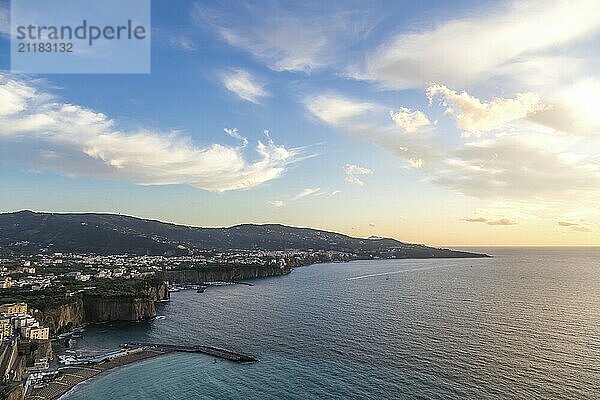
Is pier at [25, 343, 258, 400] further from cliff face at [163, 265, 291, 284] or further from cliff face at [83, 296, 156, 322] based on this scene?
cliff face at [163, 265, 291, 284]

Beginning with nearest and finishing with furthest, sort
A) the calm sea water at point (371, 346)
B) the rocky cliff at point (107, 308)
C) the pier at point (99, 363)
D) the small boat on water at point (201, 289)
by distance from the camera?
the pier at point (99, 363)
the calm sea water at point (371, 346)
the rocky cliff at point (107, 308)
the small boat on water at point (201, 289)

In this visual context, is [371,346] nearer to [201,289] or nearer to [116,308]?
[116,308]

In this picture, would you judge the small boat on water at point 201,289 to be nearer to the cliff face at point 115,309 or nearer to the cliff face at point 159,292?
the cliff face at point 159,292

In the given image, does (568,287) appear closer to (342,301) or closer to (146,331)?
(342,301)

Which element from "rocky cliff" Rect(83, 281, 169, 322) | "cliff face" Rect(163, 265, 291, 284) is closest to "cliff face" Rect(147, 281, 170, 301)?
"rocky cliff" Rect(83, 281, 169, 322)

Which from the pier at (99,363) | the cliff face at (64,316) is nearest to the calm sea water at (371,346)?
the pier at (99,363)

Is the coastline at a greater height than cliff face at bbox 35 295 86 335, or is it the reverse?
cliff face at bbox 35 295 86 335
